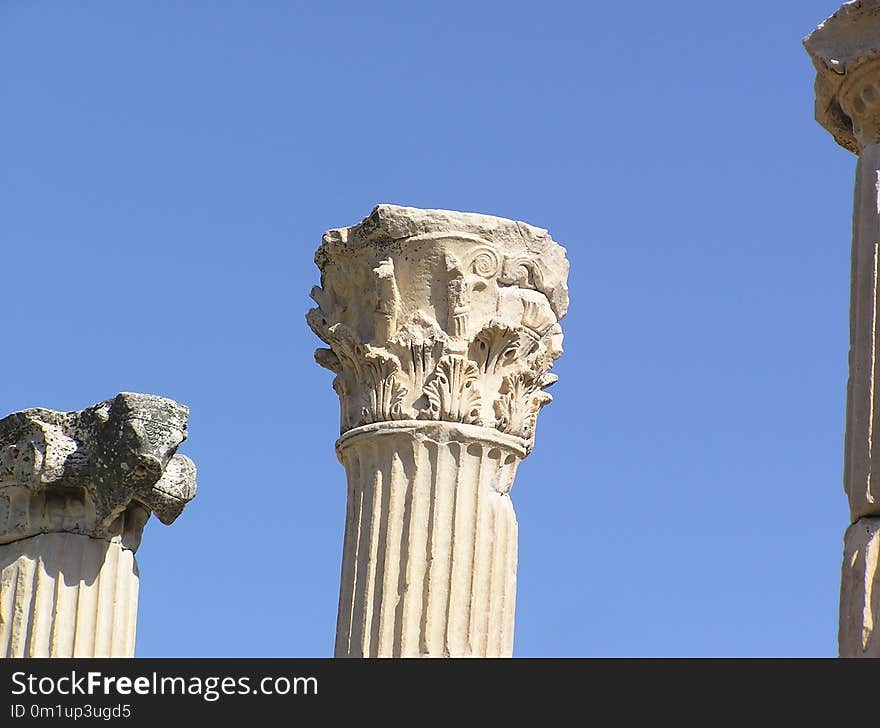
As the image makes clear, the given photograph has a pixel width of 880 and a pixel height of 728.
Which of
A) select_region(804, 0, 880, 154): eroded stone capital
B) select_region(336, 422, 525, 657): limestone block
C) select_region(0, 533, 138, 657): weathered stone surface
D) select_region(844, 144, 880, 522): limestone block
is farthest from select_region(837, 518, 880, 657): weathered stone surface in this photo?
select_region(0, 533, 138, 657): weathered stone surface

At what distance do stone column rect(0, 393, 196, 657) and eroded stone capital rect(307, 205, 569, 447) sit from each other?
76.1 inches

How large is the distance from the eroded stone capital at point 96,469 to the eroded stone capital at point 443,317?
1797 millimetres

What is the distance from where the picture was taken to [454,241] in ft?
72.4

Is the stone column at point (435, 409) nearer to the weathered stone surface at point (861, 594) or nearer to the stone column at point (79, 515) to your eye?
the stone column at point (79, 515)

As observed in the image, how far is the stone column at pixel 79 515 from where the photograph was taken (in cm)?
2223

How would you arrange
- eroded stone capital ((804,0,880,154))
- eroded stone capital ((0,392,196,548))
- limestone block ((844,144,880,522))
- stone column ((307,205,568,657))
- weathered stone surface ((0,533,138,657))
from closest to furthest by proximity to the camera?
limestone block ((844,144,880,522)) → eroded stone capital ((804,0,880,154)) → stone column ((307,205,568,657)) → eroded stone capital ((0,392,196,548)) → weathered stone surface ((0,533,138,657))

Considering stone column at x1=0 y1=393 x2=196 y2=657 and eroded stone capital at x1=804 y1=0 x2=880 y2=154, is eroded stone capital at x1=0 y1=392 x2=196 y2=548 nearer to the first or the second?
stone column at x1=0 y1=393 x2=196 y2=657

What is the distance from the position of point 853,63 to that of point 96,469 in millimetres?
8998

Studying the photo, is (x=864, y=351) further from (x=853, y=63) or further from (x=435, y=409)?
(x=435, y=409)

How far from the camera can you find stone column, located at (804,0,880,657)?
49.9 ft
